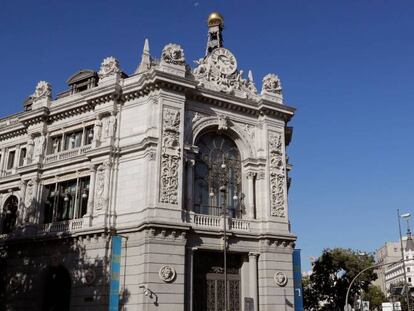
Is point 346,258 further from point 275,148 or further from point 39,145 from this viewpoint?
point 39,145

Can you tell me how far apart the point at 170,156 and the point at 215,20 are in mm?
18639

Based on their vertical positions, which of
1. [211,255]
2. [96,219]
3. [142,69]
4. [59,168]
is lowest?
[211,255]

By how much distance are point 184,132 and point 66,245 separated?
10.9m

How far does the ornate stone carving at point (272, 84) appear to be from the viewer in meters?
37.2

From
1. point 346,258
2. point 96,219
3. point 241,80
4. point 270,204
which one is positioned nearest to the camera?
point 96,219

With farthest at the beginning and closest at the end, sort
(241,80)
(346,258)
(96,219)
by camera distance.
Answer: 1. (346,258)
2. (241,80)
3. (96,219)

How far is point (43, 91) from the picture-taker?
38.6 m

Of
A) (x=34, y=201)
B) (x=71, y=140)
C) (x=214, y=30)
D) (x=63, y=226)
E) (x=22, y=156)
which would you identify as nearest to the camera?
(x=63, y=226)

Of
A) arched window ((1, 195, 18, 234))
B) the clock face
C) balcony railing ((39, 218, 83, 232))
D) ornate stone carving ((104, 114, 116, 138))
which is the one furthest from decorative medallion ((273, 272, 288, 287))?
arched window ((1, 195, 18, 234))

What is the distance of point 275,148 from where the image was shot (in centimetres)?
3612

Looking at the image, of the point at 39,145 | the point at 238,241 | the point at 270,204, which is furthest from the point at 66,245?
the point at 270,204

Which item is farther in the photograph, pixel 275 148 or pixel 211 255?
pixel 275 148

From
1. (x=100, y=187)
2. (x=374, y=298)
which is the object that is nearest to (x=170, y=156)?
(x=100, y=187)

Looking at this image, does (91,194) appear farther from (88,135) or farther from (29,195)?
(29,195)
